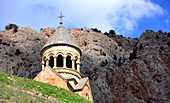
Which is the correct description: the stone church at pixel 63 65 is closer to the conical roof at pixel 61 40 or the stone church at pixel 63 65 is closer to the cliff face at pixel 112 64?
the conical roof at pixel 61 40

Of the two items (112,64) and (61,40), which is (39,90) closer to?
(61,40)

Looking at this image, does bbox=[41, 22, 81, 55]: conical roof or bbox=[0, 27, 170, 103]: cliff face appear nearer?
bbox=[41, 22, 81, 55]: conical roof

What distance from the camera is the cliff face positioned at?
64125 mm

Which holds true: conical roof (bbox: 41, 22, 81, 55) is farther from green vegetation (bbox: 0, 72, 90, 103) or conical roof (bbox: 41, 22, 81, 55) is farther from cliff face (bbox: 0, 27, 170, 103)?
cliff face (bbox: 0, 27, 170, 103)

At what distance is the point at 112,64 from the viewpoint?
68.0 metres

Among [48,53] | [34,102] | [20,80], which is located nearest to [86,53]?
[48,53]

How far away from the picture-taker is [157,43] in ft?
246

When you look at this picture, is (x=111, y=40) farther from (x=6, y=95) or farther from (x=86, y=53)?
(x=6, y=95)

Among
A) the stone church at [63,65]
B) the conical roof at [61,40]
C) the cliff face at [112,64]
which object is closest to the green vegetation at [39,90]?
the stone church at [63,65]

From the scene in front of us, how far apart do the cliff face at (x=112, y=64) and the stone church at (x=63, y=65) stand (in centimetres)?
2749

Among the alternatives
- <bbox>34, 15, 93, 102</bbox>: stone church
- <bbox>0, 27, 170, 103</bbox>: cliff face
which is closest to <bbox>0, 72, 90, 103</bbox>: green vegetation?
<bbox>34, 15, 93, 102</bbox>: stone church

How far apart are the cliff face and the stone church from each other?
27.5 m

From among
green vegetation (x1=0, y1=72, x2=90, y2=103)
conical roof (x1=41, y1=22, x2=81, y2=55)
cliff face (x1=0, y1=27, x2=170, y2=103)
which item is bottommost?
green vegetation (x1=0, y1=72, x2=90, y2=103)

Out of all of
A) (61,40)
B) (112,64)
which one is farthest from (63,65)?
(112,64)
